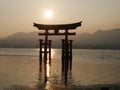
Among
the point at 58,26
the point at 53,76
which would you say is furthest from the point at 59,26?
the point at 53,76

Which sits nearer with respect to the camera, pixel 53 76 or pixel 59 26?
pixel 59 26

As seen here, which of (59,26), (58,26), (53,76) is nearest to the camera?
(59,26)

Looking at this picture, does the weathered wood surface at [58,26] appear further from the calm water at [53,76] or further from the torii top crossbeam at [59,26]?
the calm water at [53,76]

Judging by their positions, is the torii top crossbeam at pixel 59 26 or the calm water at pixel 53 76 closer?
the calm water at pixel 53 76

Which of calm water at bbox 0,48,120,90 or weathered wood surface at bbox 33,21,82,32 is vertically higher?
weathered wood surface at bbox 33,21,82,32

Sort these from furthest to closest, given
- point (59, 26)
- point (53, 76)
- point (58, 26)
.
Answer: point (53, 76), point (58, 26), point (59, 26)

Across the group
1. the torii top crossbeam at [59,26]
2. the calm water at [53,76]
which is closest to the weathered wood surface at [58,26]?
the torii top crossbeam at [59,26]

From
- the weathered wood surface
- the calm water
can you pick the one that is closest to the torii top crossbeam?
the weathered wood surface

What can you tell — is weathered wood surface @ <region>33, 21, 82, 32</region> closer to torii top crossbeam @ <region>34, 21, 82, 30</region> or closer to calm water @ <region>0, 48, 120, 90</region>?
torii top crossbeam @ <region>34, 21, 82, 30</region>

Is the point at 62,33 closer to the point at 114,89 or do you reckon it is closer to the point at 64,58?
the point at 64,58

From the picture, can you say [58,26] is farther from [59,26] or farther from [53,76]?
[53,76]

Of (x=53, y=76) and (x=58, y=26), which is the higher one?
(x=58, y=26)

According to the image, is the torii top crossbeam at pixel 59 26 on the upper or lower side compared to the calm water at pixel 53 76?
upper

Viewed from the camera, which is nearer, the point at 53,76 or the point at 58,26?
the point at 58,26
